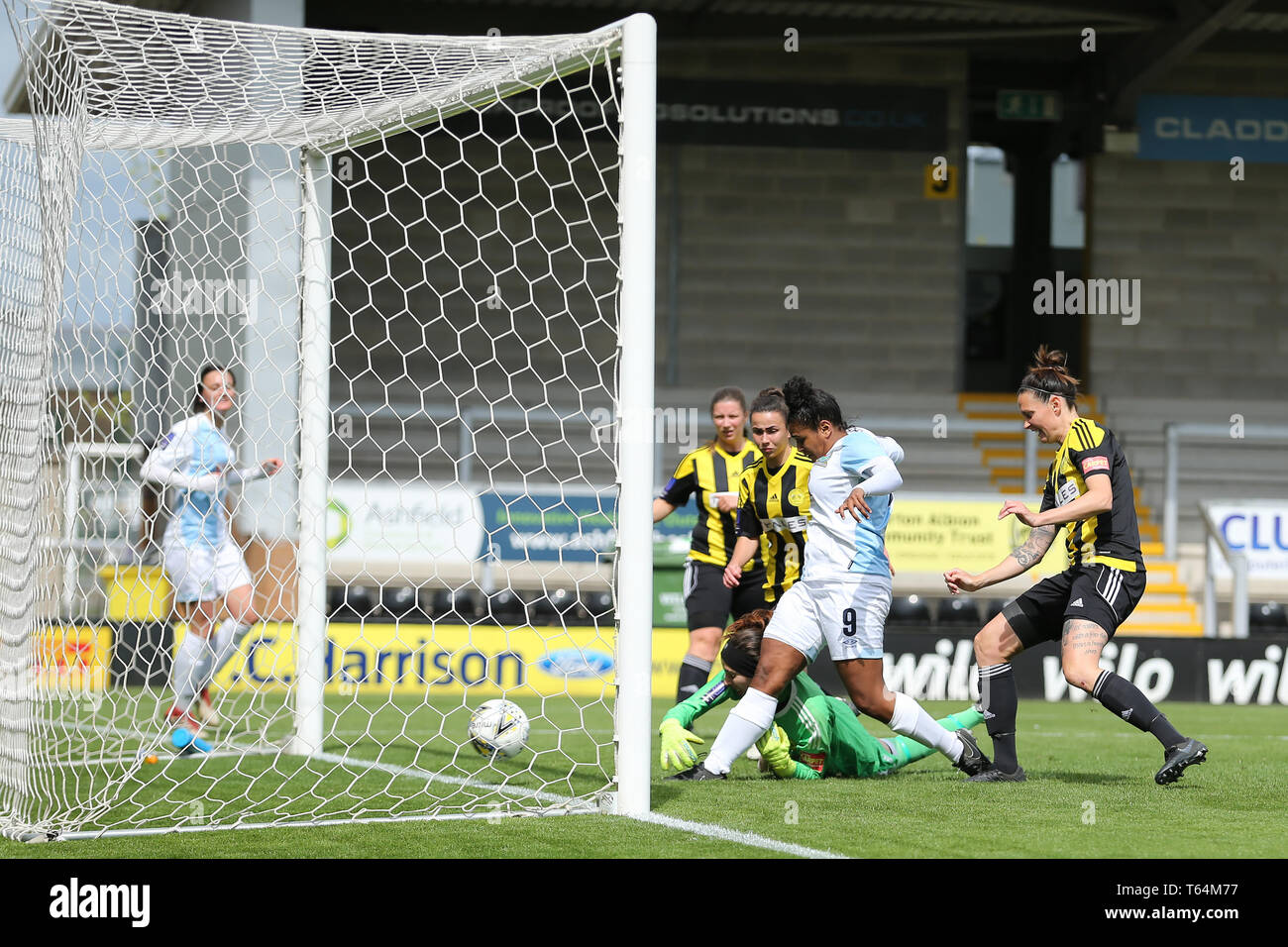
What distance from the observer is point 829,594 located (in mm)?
6109

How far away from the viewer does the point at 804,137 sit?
19.1 meters

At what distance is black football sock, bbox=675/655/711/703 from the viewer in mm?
7758

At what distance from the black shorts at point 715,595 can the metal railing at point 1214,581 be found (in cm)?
692

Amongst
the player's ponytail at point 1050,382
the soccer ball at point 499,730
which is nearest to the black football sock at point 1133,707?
the player's ponytail at point 1050,382

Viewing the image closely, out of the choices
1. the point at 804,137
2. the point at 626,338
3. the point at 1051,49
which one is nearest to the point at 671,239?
the point at 804,137

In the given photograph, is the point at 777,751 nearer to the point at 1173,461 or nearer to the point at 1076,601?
the point at 1076,601

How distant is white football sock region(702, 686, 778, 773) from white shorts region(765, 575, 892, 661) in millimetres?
260

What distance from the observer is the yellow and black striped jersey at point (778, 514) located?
22.1ft

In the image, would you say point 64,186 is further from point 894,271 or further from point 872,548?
point 894,271

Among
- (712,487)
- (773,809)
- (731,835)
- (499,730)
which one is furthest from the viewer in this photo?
(712,487)

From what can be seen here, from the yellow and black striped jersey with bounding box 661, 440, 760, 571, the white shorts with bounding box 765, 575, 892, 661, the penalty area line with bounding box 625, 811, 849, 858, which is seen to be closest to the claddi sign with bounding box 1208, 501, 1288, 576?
the yellow and black striped jersey with bounding box 661, 440, 760, 571

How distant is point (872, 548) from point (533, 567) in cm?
909

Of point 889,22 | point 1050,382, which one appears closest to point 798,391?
point 1050,382

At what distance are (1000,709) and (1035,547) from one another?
0.76 m
